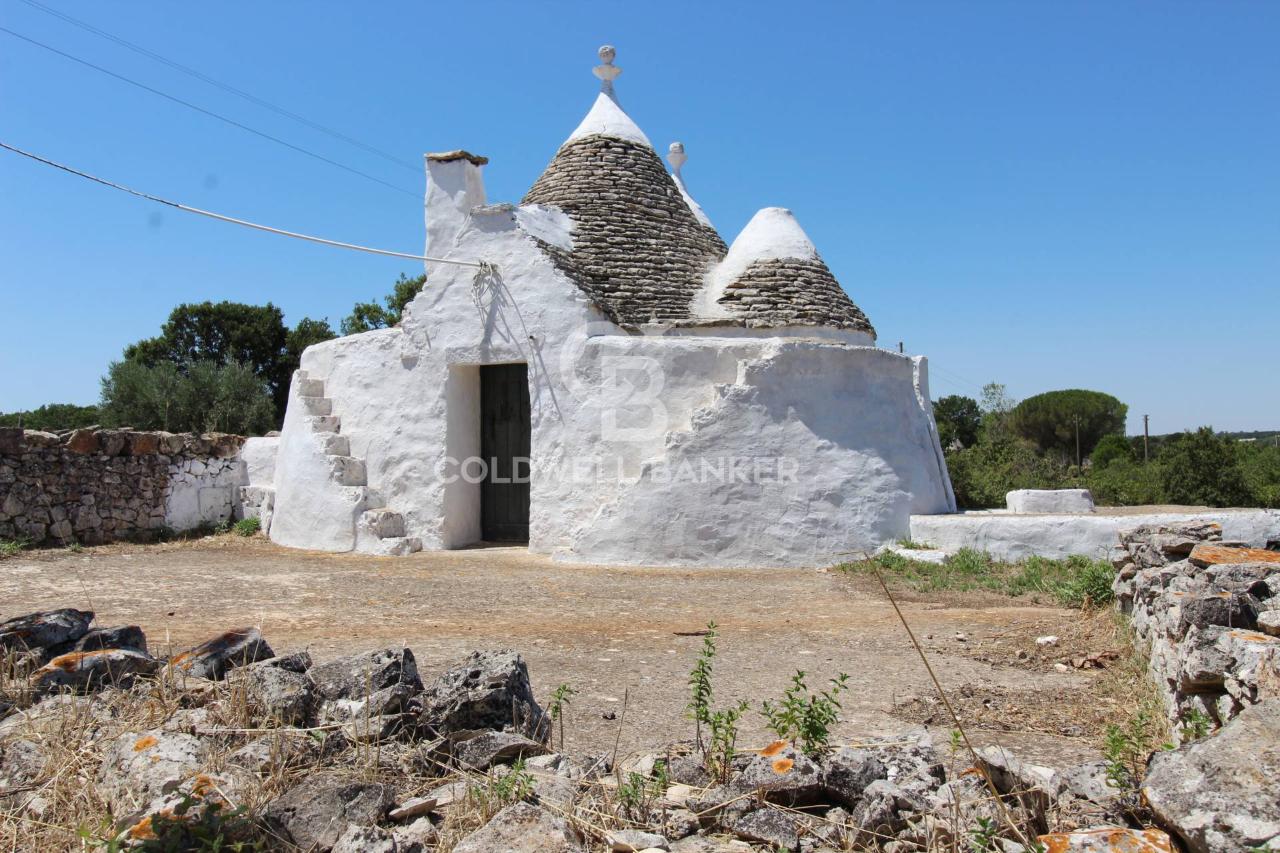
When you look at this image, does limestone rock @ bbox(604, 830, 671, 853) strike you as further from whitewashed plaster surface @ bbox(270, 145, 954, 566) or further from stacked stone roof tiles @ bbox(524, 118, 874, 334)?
stacked stone roof tiles @ bbox(524, 118, 874, 334)

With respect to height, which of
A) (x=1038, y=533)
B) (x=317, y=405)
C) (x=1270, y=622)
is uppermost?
(x=317, y=405)

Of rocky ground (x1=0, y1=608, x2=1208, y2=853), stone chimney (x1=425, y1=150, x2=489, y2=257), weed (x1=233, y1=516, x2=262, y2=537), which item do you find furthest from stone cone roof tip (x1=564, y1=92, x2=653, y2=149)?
rocky ground (x1=0, y1=608, x2=1208, y2=853)

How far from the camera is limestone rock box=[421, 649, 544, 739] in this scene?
338 cm

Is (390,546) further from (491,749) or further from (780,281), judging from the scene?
(491,749)

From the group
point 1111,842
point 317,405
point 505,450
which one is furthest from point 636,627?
point 317,405

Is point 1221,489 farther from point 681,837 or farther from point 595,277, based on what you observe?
point 681,837

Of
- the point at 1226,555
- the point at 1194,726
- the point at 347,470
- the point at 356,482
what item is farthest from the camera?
the point at 356,482

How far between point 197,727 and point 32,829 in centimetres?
62

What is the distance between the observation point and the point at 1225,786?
2.25 metres

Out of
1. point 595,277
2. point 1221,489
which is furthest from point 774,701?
point 1221,489

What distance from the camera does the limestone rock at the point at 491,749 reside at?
312cm

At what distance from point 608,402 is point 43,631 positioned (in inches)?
269

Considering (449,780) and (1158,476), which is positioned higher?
(1158,476)

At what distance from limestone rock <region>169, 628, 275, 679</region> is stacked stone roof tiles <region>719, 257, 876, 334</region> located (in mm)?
8094
